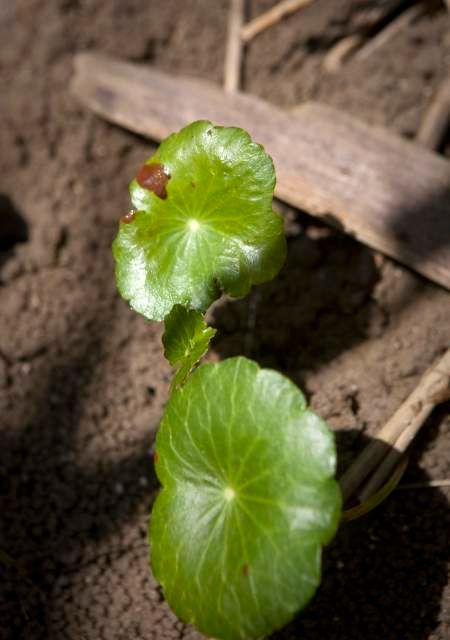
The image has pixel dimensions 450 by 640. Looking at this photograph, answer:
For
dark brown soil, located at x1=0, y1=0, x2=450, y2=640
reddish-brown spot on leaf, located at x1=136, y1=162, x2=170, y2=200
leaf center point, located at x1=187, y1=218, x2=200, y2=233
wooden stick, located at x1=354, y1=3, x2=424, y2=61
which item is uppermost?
wooden stick, located at x1=354, y1=3, x2=424, y2=61

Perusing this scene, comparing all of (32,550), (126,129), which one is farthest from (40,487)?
(126,129)

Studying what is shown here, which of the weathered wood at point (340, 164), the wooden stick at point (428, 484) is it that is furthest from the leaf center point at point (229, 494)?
the weathered wood at point (340, 164)

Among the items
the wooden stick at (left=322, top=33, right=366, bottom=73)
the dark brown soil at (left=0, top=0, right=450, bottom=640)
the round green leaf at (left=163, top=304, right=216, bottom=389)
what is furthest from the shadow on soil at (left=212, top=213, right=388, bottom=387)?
the wooden stick at (left=322, top=33, right=366, bottom=73)

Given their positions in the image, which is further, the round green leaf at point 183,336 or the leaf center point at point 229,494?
the round green leaf at point 183,336

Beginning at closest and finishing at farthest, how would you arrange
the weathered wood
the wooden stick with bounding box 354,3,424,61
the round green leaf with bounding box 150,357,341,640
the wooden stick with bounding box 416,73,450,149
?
1. the round green leaf with bounding box 150,357,341,640
2. the weathered wood
3. the wooden stick with bounding box 416,73,450,149
4. the wooden stick with bounding box 354,3,424,61

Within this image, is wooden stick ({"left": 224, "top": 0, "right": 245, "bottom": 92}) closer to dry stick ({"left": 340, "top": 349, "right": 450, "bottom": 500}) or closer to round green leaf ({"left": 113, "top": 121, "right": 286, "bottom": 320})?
round green leaf ({"left": 113, "top": 121, "right": 286, "bottom": 320})

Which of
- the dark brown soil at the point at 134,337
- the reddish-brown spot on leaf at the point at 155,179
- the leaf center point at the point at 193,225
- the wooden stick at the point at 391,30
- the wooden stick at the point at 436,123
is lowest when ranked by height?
the dark brown soil at the point at 134,337

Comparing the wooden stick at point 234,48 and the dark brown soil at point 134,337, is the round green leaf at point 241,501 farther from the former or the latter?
the wooden stick at point 234,48
